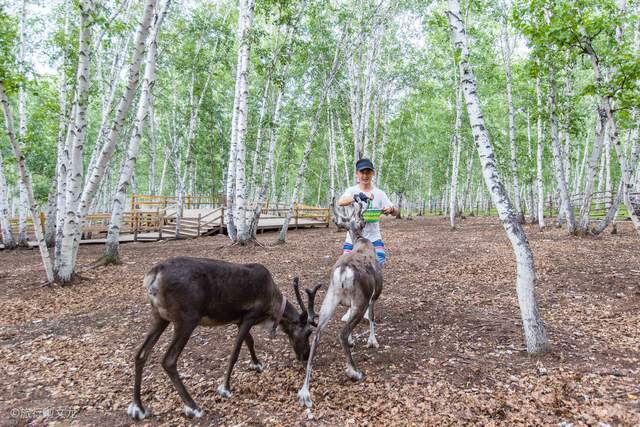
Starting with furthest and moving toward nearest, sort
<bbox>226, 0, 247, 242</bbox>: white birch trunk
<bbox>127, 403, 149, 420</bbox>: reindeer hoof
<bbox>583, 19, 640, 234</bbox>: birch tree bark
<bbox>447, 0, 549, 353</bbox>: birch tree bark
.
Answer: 1. <bbox>226, 0, 247, 242</bbox>: white birch trunk
2. <bbox>583, 19, 640, 234</bbox>: birch tree bark
3. <bbox>447, 0, 549, 353</bbox>: birch tree bark
4. <bbox>127, 403, 149, 420</bbox>: reindeer hoof

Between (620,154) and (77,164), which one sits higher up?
(620,154)

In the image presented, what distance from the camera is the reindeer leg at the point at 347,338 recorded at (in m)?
4.02

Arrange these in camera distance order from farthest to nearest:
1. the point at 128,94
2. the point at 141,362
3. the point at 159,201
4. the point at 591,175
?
the point at 159,201, the point at 591,175, the point at 128,94, the point at 141,362

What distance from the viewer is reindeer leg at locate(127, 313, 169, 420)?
361 cm

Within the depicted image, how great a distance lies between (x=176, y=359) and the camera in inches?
139

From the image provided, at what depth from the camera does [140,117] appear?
10.1m

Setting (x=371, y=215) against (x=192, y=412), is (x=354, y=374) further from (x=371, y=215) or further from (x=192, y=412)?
(x=371, y=215)

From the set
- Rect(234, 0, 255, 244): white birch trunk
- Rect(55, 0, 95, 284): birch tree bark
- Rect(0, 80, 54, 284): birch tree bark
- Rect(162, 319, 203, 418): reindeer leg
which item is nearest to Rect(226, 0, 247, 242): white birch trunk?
Rect(234, 0, 255, 244): white birch trunk

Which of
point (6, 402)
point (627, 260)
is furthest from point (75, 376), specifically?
point (627, 260)

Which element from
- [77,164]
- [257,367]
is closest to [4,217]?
[77,164]

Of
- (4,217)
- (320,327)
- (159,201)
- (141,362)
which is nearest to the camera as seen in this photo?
(141,362)

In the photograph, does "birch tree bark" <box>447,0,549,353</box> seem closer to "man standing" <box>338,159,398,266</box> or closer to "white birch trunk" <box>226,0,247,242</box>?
"man standing" <box>338,159,398,266</box>

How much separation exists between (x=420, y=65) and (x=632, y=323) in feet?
70.6

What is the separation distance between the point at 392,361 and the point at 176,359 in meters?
2.61
